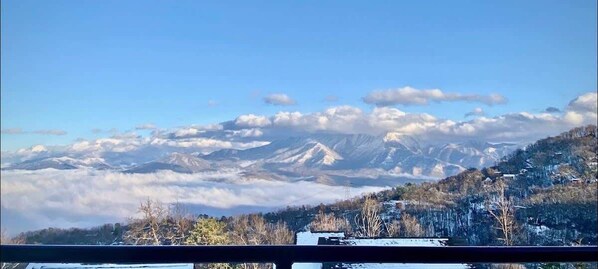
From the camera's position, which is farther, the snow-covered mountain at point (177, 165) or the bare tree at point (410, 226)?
the snow-covered mountain at point (177, 165)

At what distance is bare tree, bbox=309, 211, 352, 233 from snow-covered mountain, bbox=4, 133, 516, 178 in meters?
0.43

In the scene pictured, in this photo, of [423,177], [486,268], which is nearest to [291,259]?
[486,268]

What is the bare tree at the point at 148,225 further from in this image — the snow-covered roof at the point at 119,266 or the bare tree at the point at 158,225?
the snow-covered roof at the point at 119,266

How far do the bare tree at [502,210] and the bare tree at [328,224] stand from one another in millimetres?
1037

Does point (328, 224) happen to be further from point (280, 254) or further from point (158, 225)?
point (280, 254)

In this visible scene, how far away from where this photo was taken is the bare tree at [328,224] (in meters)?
3.29

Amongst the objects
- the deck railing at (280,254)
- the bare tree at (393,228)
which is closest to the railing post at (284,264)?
the deck railing at (280,254)

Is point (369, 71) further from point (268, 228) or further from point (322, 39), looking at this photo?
point (268, 228)

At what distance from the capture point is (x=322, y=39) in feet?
13.9

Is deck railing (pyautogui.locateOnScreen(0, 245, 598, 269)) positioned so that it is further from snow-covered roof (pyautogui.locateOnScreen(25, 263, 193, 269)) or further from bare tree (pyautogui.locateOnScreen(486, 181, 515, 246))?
bare tree (pyautogui.locateOnScreen(486, 181, 515, 246))

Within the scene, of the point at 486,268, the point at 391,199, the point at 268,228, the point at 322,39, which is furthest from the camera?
the point at 322,39

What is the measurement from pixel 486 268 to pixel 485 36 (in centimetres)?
267

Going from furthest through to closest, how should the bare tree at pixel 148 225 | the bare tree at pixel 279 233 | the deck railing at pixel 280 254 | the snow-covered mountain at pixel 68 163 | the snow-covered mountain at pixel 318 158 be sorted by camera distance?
the snow-covered mountain at pixel 68 163
the snow-covered mountain at pixel 318 158
the bare tree at pixel 148 225
the bare tree at pixel 279 233
the deck railing at pixel 280 254

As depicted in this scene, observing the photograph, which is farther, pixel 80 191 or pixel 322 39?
pixel 322 39
